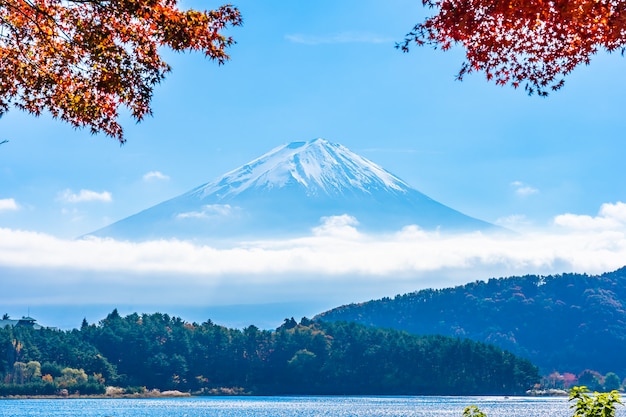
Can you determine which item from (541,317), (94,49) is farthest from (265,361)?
(94,49)

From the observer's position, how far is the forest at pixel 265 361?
311 feet

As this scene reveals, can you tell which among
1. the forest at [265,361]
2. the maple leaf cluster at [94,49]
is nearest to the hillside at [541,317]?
the forest at [265,361]

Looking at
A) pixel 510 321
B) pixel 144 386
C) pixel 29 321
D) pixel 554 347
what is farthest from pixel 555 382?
pixel 29 321

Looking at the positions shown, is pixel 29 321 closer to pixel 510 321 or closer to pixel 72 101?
pixel 510 321

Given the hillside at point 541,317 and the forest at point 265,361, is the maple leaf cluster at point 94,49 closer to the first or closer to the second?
the forest at point 265,361

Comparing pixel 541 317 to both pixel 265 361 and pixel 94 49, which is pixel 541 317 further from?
pixel 94 49

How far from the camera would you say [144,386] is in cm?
9788

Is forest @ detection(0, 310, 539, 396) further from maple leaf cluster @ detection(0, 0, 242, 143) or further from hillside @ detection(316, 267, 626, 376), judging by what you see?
maple leaf cluster @ detection(0, 0, 242, 143)

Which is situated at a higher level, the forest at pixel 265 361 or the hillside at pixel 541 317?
the hillside at pixel 541 317

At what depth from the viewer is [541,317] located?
13975cm

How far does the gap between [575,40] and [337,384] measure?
3701 inches

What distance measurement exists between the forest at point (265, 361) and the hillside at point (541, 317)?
110ft

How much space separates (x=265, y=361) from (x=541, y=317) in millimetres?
55577

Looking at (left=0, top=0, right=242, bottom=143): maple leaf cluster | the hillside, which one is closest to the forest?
the hillside
